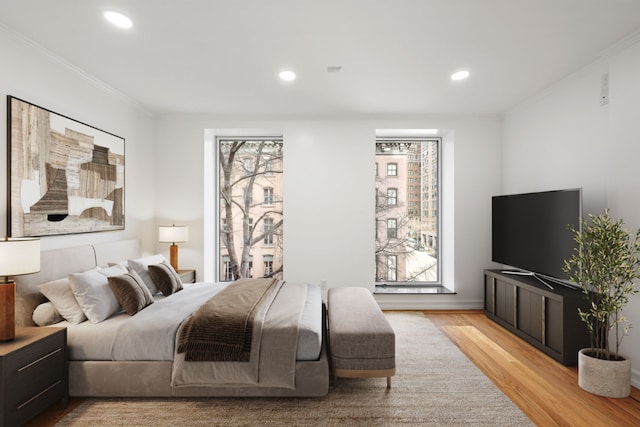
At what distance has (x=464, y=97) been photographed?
13.6 feet

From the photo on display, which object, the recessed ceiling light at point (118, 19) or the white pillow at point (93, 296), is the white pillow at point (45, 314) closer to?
the white pillow at point (93, 296)

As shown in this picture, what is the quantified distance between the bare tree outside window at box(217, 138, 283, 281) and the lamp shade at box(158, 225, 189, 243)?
88 cm

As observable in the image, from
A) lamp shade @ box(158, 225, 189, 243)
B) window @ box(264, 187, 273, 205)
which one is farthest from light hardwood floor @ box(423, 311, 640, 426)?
lamp shade @ box(158, 225, 189, 243)

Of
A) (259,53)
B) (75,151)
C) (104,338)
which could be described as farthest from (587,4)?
(75,151)

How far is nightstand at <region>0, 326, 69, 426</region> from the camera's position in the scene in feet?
6.43

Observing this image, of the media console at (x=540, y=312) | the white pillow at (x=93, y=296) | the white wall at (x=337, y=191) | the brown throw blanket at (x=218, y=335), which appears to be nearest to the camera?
the brown throw blanket at (x=218, y=335)

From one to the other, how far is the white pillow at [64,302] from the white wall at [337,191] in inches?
88.1

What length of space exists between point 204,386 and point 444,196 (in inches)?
162

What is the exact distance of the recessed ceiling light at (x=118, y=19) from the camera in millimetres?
2414

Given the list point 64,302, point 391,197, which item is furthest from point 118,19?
point 391,197

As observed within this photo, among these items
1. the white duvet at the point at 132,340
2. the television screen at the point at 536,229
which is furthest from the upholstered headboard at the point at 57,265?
the television screen at the point at 536,229

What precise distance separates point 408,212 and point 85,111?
4213 millimetres

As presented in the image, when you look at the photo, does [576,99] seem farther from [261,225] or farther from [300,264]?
[261,225]

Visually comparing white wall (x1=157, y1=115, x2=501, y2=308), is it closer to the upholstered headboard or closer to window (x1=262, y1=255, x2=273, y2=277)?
window (x1=262, y1=255, x2=273, y2=277)
